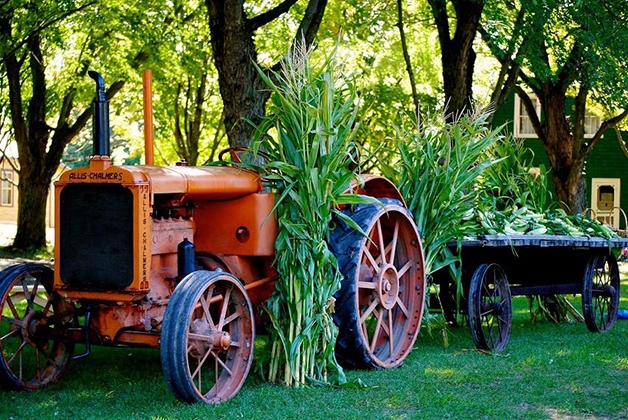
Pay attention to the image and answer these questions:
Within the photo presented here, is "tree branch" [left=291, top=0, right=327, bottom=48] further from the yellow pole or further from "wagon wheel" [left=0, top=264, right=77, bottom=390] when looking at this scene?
"wagon wheel" [left=0, top=264, right=77, bottom=390]

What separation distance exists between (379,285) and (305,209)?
1.02 metres

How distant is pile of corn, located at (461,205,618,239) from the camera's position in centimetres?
877

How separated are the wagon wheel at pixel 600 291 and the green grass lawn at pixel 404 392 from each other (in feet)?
3.89

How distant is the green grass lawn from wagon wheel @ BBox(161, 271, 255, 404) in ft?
0.46

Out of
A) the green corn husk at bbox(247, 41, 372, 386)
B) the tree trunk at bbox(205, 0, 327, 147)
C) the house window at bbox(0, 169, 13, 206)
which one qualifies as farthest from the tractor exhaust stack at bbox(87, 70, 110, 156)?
the house window at bbox(0, 169, 13, 206)

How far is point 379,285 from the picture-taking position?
754 cm

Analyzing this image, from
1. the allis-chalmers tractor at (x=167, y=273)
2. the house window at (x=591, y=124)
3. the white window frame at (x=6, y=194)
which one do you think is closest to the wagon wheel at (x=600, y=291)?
the allis-chalmers tractor at (x=167, y=273)

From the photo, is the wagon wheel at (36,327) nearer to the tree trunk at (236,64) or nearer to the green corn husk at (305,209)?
the green corn husk at (305,209)

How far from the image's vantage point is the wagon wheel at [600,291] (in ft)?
31.9

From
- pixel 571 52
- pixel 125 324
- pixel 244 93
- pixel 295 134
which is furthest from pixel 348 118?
pixel 571 52

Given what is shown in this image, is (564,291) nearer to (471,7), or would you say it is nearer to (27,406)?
(27,406)

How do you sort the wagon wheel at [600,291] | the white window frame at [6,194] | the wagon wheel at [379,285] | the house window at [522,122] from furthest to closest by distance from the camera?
1. the white window frame at [6,194]
2. the house window at [522,122]
3. the wagon wheel at [600,291]
4. the wagon wheel at [379,285]

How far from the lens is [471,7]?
593 inches

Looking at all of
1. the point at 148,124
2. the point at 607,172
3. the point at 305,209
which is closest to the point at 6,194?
the point at 607,172
